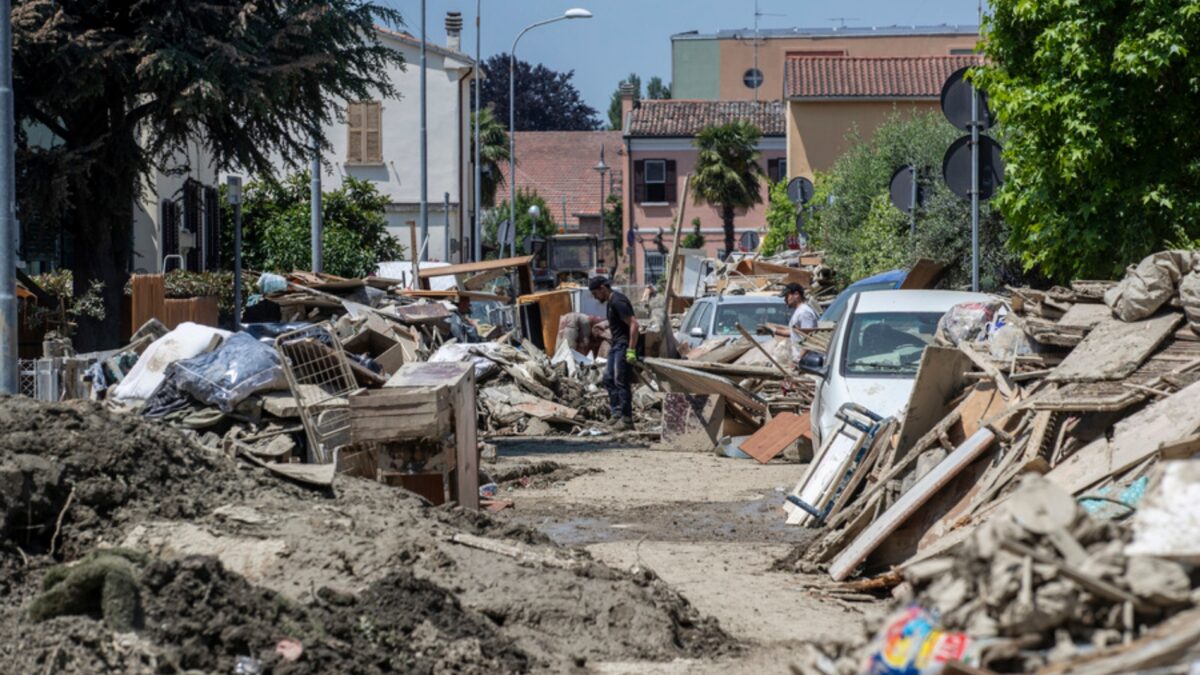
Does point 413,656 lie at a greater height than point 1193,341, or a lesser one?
lesser

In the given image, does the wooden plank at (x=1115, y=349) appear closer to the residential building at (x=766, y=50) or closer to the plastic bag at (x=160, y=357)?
the plastic bag at (x=160, y=357)

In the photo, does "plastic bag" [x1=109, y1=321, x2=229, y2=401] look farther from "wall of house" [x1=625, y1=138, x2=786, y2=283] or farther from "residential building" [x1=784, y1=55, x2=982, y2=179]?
"wall of house" [x1=625, y1=138, x2=786, y2=283]

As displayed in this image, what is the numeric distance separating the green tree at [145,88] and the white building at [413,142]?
28.8 meters

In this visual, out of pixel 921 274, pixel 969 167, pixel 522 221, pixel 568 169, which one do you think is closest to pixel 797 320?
pixel 921 274

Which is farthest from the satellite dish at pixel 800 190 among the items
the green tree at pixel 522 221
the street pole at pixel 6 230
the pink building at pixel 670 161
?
the green tree at pixel 522 221

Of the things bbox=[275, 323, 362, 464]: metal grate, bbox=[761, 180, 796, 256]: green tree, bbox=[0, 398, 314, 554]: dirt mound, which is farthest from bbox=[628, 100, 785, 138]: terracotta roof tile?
bbox=[0, 398, 314, 554]: dirt mound

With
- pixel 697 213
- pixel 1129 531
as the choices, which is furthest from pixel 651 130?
pixel 1129 531

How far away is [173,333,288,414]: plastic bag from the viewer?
42.0 feet

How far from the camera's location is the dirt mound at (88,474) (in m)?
8.18

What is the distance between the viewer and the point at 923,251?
2441 cm

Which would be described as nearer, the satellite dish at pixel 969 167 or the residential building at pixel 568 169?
the satellite dish at pixel 969 167

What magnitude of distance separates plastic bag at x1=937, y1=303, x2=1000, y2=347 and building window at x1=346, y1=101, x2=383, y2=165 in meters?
37.4

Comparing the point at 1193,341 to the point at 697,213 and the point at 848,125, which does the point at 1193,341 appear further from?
the point at 697,213

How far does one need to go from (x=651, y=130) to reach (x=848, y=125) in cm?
1883
